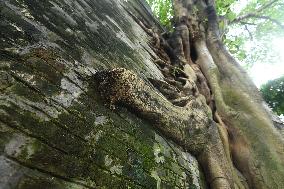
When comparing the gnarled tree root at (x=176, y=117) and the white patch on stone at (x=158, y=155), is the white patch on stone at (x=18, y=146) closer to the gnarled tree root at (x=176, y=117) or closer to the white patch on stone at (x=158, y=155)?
the gnarled tree root at (x=176, y=117)

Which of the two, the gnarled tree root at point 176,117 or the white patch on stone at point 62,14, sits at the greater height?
the white patch on stone at point 62,14

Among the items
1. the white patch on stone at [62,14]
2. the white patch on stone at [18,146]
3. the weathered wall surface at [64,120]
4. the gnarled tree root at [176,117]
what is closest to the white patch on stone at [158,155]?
the weathered wall surface at [64,120]

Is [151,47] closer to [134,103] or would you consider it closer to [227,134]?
[227,134]

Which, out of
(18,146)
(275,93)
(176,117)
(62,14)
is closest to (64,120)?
(18,146)

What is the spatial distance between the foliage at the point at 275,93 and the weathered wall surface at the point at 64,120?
5.36 m

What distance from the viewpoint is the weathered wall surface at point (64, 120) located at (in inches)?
60.9

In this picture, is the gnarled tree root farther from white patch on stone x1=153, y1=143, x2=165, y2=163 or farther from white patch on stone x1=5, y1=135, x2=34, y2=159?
white patch on stone x1=5, y1=135, x2=34, y2=159

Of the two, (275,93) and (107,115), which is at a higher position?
(275,93)

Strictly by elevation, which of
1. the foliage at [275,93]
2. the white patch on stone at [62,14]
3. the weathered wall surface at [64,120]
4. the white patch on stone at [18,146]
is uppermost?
the foliage at [275,93]

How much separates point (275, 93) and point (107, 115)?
6430 millimetres

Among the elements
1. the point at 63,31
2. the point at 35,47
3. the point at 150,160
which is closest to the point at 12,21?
the point at 35,47

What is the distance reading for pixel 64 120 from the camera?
1.86m

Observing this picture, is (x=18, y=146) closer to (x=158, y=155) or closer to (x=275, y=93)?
(x=158, y=155)

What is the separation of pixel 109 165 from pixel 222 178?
5.26 ft
